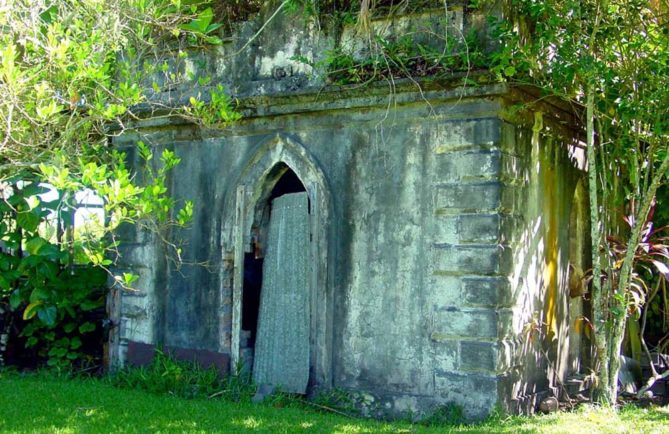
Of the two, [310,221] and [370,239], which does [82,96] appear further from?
[370,239]

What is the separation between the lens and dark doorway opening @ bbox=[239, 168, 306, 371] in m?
9.78

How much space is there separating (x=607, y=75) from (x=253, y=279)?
442 cm

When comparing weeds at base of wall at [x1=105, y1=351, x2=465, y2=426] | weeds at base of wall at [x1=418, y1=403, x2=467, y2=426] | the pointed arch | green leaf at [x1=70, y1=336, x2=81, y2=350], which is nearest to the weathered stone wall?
weeds at base of wall at [x1=418, y1=403, x2=467, y2=426]

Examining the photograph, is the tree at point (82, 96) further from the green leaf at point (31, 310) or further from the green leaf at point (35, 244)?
the green leaf at point (31, 310)

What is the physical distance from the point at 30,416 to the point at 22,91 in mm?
3246

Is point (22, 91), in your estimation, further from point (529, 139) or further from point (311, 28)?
point (529, 139)

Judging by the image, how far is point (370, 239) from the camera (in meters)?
8.88

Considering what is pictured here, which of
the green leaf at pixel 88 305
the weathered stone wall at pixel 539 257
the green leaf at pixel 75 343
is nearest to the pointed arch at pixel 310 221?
the weathered stone wall at pixel 539 257

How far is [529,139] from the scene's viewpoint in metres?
8.98

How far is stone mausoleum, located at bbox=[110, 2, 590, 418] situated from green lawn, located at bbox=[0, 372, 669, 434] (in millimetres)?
562

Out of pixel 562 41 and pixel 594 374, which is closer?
pixel 562 41

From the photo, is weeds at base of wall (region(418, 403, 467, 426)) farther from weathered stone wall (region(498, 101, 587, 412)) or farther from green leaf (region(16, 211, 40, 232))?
green leaf (region(16, 211, 40, 232))

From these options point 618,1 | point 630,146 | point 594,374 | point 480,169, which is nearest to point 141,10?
point 480,169

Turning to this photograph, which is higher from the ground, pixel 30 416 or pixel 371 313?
pixel 371 313
